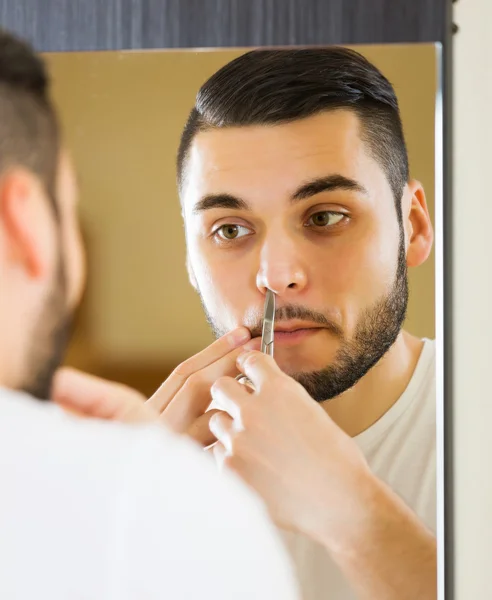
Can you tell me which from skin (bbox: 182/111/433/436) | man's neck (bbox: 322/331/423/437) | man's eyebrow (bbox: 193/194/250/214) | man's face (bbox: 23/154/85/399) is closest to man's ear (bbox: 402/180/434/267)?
skin (bbox: 182/111/433/436)

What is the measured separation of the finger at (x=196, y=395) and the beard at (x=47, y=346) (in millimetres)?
162

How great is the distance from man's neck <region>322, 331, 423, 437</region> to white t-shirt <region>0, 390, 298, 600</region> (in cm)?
16

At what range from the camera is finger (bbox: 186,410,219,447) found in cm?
85

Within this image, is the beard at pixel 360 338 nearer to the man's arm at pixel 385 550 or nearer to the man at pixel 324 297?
the man at pixel 324 297

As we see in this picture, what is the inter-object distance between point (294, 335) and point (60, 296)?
1.04 ft

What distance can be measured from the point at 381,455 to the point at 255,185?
1.26 feet

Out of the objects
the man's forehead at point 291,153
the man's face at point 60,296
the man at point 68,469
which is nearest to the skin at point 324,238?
the man's forehead at point 291,153

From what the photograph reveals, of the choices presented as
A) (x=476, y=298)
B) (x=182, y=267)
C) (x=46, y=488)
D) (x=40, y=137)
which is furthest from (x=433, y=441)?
(x=40, y=137)

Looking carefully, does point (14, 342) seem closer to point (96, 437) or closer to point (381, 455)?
point (96, 437)

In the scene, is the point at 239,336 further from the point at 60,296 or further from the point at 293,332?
the point at 60,296

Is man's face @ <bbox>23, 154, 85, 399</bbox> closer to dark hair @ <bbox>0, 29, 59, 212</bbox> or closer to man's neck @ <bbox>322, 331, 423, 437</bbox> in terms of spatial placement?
dark hair @ <bbox>0, 29, 59, 212</bbox>

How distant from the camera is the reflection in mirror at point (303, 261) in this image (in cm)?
82

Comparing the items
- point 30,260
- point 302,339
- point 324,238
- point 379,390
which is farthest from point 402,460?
point 30,260

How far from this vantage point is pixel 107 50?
0.91 metres
